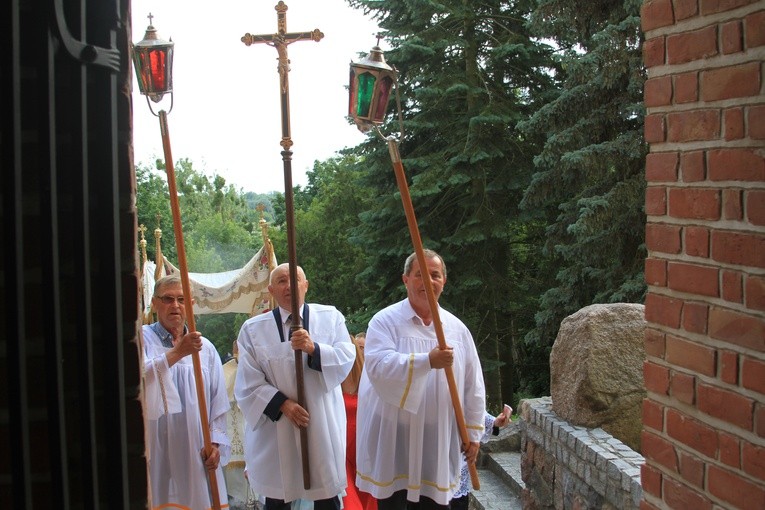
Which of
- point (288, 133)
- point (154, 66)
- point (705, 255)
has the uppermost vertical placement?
point (154, 66)

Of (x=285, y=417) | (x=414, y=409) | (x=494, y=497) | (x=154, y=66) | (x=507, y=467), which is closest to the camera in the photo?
(x=154, y=66)

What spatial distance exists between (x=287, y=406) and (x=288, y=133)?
5.12 ft

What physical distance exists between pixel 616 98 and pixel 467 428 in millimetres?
9386

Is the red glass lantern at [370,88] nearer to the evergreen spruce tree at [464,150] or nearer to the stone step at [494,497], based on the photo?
the stone step at [494,497]

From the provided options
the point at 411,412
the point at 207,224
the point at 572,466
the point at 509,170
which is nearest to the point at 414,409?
the point at 411,412

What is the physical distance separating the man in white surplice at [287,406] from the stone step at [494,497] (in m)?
1.62

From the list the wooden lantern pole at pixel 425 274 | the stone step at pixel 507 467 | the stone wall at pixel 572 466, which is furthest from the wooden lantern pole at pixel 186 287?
the stone step at pixel 507 467

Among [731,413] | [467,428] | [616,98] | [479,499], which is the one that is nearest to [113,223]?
[731,413]

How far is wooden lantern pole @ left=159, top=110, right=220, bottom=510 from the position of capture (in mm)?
4695

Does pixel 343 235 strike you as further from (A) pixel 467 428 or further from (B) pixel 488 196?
(A) pixel 467 428

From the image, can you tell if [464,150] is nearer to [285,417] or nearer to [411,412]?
[285,417]

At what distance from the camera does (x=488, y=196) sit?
20.5 meters

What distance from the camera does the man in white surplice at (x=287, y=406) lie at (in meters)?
5.57

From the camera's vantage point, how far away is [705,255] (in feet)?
8.48
